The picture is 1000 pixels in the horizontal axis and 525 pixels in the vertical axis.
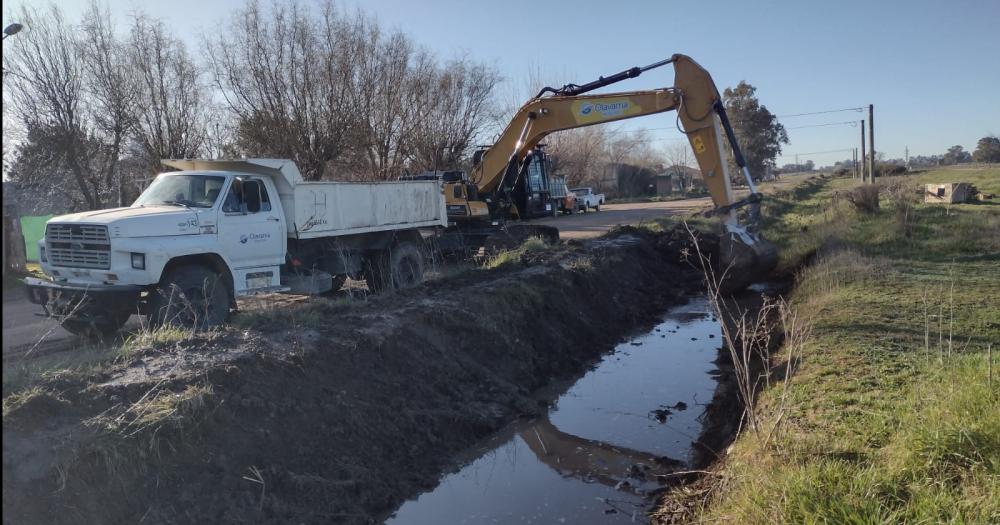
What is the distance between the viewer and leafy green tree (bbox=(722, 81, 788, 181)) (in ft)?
231

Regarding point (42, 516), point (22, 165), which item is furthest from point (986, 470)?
point (22, 165)

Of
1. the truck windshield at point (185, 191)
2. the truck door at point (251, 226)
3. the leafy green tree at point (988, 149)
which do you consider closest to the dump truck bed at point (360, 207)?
the truck door at point (251, 226)

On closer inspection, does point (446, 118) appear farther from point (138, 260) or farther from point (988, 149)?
point (988, 149)

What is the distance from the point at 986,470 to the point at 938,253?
11735 mm

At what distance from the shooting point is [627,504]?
17.9 feet

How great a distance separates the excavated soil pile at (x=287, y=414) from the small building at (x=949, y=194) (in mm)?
23544

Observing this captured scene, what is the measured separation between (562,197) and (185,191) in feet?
92.6

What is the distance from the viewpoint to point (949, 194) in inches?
1027

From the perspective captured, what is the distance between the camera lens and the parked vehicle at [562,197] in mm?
35031

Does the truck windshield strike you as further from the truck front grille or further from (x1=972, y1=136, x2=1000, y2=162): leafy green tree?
(x1=972, y1=136, x2=1000, y2=162): leafy green tree

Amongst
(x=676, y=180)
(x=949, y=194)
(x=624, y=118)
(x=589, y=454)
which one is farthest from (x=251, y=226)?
(x=676, y=180)

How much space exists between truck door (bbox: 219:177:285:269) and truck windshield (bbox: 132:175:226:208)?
23 cm

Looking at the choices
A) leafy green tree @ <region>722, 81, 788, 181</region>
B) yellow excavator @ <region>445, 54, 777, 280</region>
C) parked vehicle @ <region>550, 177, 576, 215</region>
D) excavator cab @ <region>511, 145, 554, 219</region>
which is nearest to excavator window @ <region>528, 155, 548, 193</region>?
excavator cab @ <region>511, 145, 554, 219</region>

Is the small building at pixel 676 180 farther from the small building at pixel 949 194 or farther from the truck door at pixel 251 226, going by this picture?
the truck door at pixel 251 226
